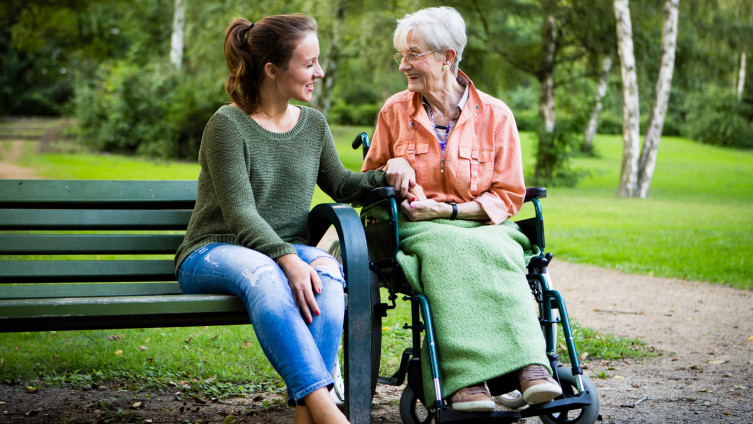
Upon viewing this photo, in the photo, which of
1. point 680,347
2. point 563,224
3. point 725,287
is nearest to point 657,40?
point 563,224

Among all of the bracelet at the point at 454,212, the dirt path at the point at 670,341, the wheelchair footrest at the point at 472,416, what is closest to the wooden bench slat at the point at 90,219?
the bracelet at the point at 454,212

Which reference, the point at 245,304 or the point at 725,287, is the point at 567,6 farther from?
the point at 245,304

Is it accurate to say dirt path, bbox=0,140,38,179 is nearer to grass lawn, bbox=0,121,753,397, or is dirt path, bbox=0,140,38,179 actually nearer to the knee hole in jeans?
grass lawn, bbox=0,121,753,397

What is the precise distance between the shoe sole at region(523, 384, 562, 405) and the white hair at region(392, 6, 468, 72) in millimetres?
1490

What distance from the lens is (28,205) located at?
3.24m

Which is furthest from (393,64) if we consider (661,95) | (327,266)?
(327,266)

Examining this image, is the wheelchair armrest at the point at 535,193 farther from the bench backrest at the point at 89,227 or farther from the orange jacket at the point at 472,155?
the bench backrest at the point at 89,227

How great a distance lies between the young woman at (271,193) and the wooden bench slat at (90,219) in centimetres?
40

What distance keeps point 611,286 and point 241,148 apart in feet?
16.1

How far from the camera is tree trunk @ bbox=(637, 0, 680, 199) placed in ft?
51.1

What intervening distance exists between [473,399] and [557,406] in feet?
0.94

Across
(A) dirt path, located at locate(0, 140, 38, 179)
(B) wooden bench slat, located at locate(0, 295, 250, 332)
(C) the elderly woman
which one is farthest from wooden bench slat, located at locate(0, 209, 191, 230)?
(A) dirt path, located at locate(0, 140, 38, 179)

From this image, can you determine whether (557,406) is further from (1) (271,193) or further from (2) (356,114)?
(2) (356,114)

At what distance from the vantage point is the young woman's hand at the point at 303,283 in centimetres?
255
